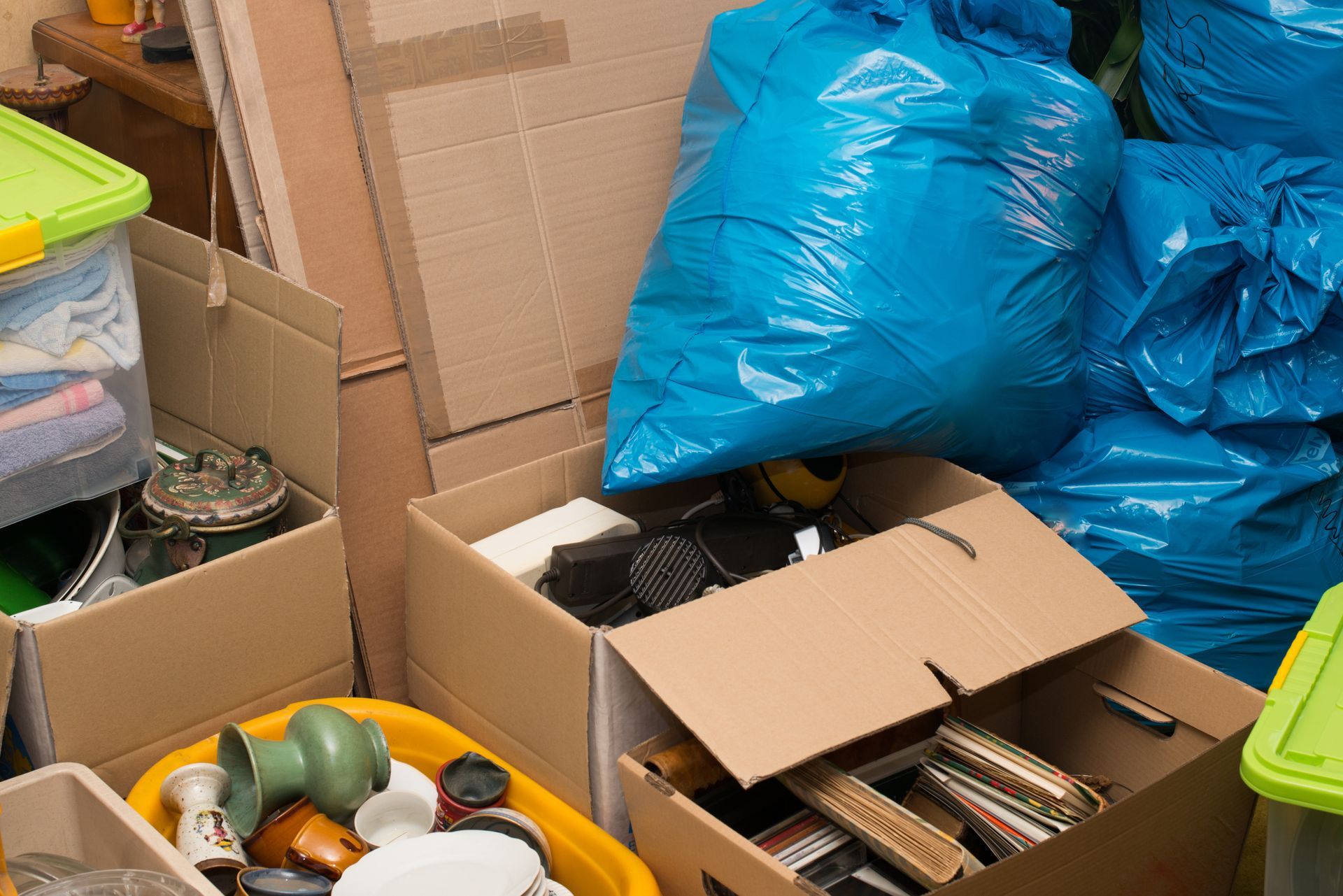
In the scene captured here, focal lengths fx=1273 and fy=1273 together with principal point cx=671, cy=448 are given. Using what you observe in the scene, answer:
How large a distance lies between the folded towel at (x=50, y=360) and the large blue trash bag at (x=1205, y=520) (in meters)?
0.98

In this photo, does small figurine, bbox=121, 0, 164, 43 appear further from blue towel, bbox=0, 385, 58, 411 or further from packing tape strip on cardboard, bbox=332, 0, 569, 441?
blue towel, bbox=0, 385, 58, 411

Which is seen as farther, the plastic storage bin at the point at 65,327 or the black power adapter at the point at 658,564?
the black power adapter at the point at 658,564

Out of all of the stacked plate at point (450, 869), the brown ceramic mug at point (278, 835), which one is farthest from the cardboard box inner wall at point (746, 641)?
the brown ceramic mug at point (278, 835)

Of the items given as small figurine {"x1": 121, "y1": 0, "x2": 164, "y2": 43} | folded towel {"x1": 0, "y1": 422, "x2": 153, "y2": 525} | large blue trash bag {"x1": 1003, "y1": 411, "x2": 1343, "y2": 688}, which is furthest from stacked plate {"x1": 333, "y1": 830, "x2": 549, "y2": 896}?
small figurine {"x1": 121, "y1": 0, "x2": 164, "y2": 43}

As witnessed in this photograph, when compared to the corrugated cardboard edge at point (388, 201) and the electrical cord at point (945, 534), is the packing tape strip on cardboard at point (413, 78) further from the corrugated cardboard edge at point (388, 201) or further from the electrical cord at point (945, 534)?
the electrical cord at point (945, 534)

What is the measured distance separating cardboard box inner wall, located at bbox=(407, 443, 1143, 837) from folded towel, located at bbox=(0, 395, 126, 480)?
30 cm

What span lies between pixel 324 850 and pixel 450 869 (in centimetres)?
11

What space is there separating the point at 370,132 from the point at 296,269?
17 centimetres

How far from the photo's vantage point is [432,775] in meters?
1.26

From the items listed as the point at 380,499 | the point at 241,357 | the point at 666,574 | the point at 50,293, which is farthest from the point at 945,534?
the point at 50,293

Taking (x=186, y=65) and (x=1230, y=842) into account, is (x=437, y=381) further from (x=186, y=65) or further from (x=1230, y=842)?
(x=1230, y=842)

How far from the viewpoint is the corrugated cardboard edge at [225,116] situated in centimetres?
132

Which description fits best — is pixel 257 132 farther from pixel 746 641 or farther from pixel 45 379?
pixel 746 641

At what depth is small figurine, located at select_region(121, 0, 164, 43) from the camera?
1606 millimetres
